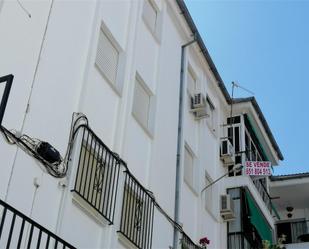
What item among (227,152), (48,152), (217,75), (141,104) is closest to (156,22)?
(141,104)

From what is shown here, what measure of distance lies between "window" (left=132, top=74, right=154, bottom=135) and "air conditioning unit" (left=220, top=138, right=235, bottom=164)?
5638 millimetres

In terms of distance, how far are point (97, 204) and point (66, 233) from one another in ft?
4.30

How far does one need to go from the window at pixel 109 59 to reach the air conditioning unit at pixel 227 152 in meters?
7.34

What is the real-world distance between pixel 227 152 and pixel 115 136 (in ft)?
27.0

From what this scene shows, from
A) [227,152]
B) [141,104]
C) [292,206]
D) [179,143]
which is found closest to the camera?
[141,104]

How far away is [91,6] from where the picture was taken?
516 inches

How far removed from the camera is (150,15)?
16.8 metres

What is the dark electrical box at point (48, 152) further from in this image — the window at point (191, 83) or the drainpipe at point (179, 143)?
the window at point (191, 83)

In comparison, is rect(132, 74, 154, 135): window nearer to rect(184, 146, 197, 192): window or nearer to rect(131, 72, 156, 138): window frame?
rect(131, 72, 156, 138): window frame

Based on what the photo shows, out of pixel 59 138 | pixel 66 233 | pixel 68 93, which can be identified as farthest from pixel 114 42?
pixel 66 233

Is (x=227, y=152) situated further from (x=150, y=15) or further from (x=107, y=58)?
(x=107, y=58)

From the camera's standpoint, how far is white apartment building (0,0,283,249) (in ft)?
32.3

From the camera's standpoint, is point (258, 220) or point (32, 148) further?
point (258, 220)

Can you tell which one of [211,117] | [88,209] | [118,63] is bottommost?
[88,209]
